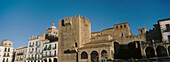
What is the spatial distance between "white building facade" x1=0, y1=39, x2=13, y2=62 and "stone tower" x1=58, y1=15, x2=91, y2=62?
31.5m

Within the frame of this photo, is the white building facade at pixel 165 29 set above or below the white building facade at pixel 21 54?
above

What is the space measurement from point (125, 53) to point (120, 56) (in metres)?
2.26

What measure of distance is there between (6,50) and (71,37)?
3612cm

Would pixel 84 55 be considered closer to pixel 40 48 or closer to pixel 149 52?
pixel 149 52

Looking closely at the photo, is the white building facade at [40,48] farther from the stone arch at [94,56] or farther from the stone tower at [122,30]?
the stone tower at [122,30]

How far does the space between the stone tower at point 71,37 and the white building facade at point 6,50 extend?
3147 centimetres

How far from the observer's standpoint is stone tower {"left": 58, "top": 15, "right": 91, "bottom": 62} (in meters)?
37.7

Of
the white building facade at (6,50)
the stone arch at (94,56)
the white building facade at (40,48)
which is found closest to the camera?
the stone arch at (94,56)

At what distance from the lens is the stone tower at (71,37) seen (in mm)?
37656

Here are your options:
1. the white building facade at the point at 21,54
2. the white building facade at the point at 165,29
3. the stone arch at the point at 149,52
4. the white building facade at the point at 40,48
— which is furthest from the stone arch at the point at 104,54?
the white building facade at the point at 21,54

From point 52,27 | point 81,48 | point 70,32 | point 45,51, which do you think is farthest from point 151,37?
point 52,27

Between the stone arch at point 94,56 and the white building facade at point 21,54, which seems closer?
the stone arch at point 94,56

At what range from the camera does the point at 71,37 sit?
39281 millimetres

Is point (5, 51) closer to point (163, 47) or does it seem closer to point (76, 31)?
point (76, 31)
